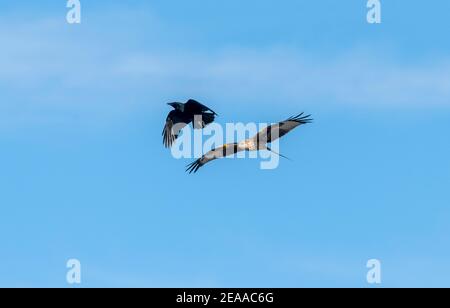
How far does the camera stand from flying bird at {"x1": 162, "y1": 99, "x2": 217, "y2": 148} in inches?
2746

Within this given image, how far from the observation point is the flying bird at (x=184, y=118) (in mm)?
69750

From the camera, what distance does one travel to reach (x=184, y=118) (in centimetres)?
7019
